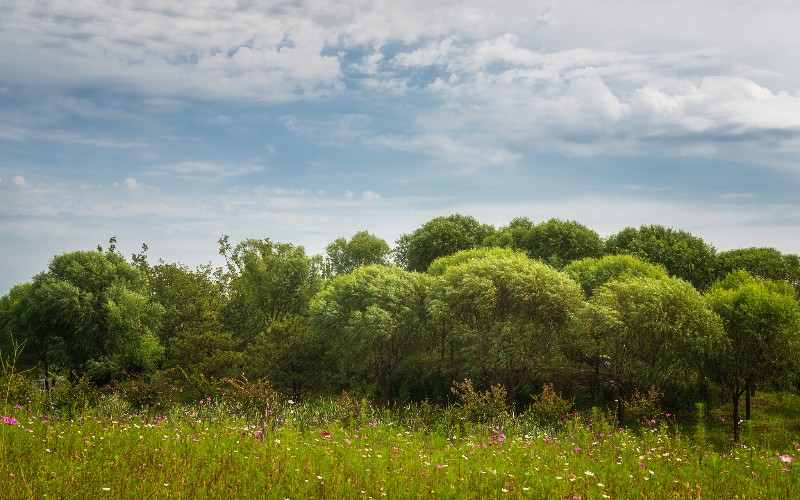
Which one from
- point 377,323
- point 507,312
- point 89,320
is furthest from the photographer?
point 89,320

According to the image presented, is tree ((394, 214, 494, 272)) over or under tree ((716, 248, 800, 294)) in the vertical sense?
over

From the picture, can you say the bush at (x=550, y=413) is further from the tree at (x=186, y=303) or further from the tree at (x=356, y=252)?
the tree at (x=356, y=252)

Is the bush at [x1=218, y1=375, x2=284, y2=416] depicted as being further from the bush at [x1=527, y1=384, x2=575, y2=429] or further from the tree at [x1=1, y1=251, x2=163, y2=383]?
the tree at [x1=1, y1=251, x2=163, y2=383]

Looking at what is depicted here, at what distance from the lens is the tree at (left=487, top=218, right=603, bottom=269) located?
58781 mm

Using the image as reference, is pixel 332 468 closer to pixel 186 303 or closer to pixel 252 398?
pixel 252 398

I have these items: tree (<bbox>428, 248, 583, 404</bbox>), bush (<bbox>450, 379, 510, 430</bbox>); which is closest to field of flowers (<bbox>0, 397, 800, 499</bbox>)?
bush (<bbox>450, 379, 510, 430</bbox>)

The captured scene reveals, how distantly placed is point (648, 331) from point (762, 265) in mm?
27612

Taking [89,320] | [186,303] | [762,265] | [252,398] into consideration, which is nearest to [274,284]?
[186,303]

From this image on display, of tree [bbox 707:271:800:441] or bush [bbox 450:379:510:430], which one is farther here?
tree [bbox 707:271:800:441]

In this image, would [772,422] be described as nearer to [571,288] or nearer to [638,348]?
[638,348]

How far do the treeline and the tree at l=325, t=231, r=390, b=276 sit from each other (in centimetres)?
2258

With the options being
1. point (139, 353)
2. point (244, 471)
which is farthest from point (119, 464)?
point (139, 353)

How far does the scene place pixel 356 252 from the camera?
8656 centimetres

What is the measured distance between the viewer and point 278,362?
40.3 metres
